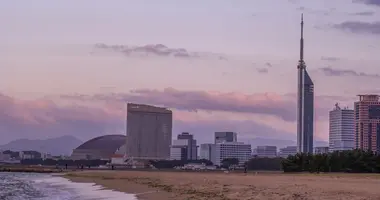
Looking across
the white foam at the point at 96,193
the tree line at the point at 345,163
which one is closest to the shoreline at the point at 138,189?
the white foam at the point at 96,193

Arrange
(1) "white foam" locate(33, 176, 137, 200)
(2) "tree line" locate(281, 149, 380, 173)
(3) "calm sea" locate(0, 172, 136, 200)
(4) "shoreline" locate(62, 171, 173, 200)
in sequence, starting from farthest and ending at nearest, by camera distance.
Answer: (2) "tree line" locate(281, 149, 380, 173), (3) "calm sea" locate(0, 172, 136, 200), (1) "white foam" locate(33, 176, 137, 200), (4) "shoreline" locate(62, 171, 173, 200)

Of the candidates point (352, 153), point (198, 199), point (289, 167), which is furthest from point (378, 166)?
point (198, 199)

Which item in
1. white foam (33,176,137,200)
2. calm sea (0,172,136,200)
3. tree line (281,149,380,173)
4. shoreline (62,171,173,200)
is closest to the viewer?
shoreline (62,171,173,200)

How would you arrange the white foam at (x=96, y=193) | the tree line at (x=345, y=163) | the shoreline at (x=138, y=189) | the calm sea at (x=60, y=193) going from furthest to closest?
the tree line at (x=345, y=163) < the calm sea at (x=60, y=193) < the white foam at (x=96, y=193) < the shoreline at (x=138, y=189)

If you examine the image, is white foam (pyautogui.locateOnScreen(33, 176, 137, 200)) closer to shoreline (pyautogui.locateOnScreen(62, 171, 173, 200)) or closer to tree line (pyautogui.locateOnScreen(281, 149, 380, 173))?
shoreline (pyautogui.locateOnScreen(62, 171, 173, 200))

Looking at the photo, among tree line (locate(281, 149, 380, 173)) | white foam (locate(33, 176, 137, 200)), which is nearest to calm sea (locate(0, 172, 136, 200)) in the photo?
white foam (locate(33, 176, 137, 200))

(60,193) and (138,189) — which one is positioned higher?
(138,189)

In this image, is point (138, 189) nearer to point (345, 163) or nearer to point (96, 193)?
point (96, 193)

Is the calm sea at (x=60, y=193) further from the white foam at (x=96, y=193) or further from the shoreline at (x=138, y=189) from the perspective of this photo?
the shoreline at (x=138, y=189)

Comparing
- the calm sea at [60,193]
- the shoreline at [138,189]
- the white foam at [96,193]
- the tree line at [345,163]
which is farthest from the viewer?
the tree line at [345,163]

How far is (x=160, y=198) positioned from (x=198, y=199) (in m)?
5.58

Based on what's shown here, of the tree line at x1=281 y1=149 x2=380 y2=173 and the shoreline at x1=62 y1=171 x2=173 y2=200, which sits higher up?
the tree line at x1=281 y1=149 x2=380 y2=173

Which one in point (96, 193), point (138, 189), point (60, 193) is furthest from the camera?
point (138, 189)

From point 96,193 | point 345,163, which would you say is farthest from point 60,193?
point 345,163
